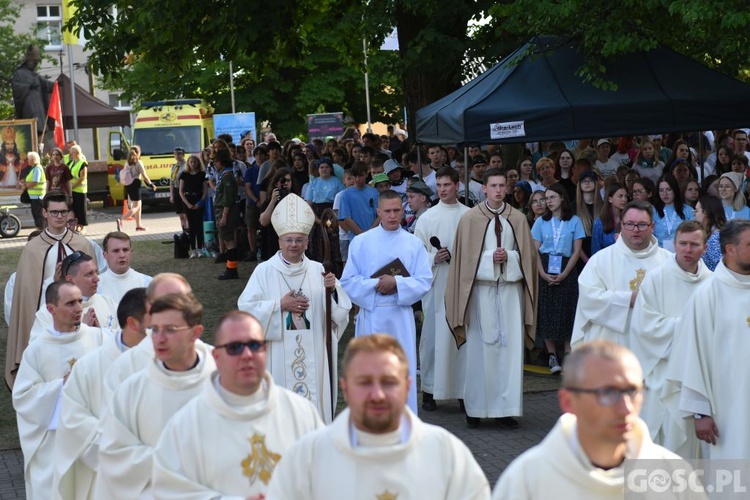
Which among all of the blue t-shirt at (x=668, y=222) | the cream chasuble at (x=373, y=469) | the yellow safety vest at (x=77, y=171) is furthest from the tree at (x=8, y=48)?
the cream chasuble at (x=373, y=469)

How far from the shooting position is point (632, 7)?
1215 centimetres

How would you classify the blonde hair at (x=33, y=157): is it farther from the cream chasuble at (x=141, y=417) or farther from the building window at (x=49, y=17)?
the building window at (x=49, y=17)

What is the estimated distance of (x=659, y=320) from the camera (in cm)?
802

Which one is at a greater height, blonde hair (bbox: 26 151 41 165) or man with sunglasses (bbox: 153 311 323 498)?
blonde hair (bbox: 26 151 41 165)

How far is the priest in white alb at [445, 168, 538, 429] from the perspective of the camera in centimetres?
1043

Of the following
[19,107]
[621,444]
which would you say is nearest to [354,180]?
[621,444]

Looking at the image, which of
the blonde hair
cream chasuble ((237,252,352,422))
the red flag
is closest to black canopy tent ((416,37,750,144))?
cream chasuble ((237,252,352,422))

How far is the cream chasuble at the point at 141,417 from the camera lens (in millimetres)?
5574

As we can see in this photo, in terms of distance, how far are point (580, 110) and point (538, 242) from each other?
1280 mm

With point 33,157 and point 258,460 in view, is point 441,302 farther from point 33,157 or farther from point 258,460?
point 33,157

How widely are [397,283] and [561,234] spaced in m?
2.60

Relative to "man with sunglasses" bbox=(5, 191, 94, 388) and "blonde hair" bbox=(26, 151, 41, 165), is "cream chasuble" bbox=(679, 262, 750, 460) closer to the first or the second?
"man with sunglasses" bbox=(5, 191, 94, 388)

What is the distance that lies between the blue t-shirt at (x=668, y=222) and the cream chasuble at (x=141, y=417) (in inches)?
260

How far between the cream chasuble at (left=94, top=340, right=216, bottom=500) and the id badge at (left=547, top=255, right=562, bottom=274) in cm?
663
